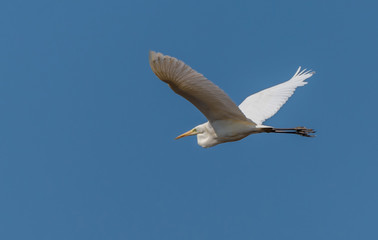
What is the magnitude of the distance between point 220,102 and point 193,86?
934 millimetres

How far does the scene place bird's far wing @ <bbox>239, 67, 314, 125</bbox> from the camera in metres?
10.7

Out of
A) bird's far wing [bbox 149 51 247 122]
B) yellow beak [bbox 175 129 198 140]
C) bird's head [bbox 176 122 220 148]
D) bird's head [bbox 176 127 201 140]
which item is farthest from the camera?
yellow beak [bbox 175 129 198 140]

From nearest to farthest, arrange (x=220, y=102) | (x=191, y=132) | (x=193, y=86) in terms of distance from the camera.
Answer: (x=193, y=86)
(x=220, y=102)
(x=191, y=132)

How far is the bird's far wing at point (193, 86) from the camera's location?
23.0 feet

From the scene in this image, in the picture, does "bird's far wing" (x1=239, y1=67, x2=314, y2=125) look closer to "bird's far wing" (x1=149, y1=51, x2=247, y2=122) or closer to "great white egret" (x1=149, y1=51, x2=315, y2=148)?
"great white egret" (x1=149, y1=51, x2=315, y2=148)

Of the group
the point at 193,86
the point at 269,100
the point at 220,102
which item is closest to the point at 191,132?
the point at 269,100

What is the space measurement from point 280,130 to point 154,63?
396 centimetres

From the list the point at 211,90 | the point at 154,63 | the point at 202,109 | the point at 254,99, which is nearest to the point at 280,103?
the point at 254,99

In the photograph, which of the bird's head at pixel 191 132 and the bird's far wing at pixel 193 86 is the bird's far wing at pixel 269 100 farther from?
the bird's far wing at pixel 193 86

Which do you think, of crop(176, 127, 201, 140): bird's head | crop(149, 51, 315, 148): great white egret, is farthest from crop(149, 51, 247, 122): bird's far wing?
crop(176, 127, 201, 140): bird's head

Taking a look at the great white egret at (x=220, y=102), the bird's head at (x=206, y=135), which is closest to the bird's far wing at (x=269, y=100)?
the great white egret at (x=220, y=102)

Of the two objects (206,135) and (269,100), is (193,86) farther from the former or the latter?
(269,100)

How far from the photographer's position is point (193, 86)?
25.1 ft

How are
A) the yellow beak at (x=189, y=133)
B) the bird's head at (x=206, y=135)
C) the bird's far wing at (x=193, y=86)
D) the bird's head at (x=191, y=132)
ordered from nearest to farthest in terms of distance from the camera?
the bird's far wing at (x=193, y=86) → the bird's head at (x=206, y=135) → the bird's head at (x=191, y=132) → the yellow beak at (x=189, y=133)
